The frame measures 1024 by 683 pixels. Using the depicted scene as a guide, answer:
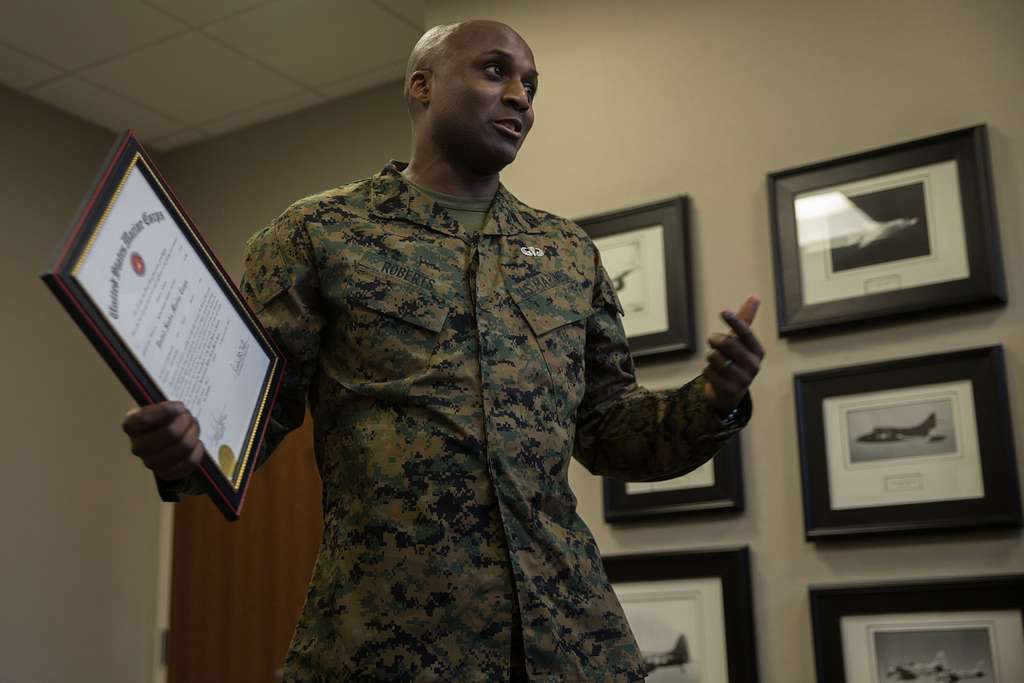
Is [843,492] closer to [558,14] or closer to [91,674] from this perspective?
[558,14]

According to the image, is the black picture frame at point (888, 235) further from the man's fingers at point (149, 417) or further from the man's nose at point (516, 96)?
the man's fingers at point (149, 417)

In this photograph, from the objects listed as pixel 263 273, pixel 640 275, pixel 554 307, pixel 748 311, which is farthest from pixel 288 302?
pixel 640 275

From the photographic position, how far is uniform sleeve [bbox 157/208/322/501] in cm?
143

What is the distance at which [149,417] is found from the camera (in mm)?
1089

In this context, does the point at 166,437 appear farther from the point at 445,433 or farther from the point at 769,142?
the point at 769,142

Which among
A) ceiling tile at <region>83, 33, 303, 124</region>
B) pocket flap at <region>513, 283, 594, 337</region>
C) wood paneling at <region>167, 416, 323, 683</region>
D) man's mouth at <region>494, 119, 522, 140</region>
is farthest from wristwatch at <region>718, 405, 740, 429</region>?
ceiling tile at <region>83, 33, 303, 124</region>

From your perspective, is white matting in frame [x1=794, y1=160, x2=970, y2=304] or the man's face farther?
white matting in frame [x1=794, y1=160, x2=970, y2=304]

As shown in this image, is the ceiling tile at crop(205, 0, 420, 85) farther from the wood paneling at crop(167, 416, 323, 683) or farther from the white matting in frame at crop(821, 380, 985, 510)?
the white matting in frame at crop(821, 380, 985, 510)

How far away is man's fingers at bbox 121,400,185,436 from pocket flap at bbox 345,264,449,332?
1.24ft

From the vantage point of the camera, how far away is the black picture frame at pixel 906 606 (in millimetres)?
2279

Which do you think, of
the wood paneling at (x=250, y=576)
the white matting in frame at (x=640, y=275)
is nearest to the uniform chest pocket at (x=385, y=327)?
the white matting in frame at (x=640, y=275)

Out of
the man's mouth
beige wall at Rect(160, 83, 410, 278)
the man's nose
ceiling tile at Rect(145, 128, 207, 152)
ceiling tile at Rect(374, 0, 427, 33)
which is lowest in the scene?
the man's mouth

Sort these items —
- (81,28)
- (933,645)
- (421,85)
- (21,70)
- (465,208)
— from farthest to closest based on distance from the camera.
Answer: (21,70) → (81,28) → (933,645) → (421,85) → (465,208)

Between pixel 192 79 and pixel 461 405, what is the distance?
3145mm
